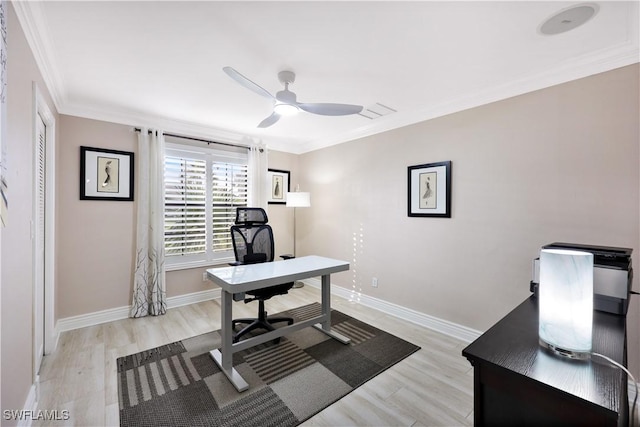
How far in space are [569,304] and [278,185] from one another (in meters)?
4.18

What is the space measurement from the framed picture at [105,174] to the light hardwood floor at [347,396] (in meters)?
1.49

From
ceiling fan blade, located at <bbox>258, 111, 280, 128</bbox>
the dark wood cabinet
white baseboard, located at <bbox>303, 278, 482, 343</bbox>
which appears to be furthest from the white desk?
the dark wood cabinet

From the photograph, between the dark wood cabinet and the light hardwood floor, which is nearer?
the dark wood cabinet

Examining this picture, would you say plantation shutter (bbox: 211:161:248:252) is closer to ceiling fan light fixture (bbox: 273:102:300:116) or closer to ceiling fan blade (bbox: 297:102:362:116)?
ceiling fan light fixture (bbox: 273:102:300:116)

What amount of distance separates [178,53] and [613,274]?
2984mm

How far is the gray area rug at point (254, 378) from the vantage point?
182 centimetres

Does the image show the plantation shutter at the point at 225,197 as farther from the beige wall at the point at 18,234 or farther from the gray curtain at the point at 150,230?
the beige wall at the point at 18,234

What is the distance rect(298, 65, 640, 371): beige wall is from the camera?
2.03 m

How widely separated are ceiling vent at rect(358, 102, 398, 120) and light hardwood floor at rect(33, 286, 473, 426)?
2438 millimetres

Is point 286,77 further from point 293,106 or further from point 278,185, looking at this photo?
point 278,185

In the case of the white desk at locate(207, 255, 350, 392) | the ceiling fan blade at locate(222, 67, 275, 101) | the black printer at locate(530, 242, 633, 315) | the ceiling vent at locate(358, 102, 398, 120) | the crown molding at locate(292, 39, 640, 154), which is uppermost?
the ceiling vent at locate(358, 102, 398, 120)

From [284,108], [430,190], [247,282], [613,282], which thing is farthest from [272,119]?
[613,282]

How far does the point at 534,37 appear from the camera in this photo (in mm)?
1857

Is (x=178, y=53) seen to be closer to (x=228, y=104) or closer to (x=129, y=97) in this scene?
(x=228, y=104)
